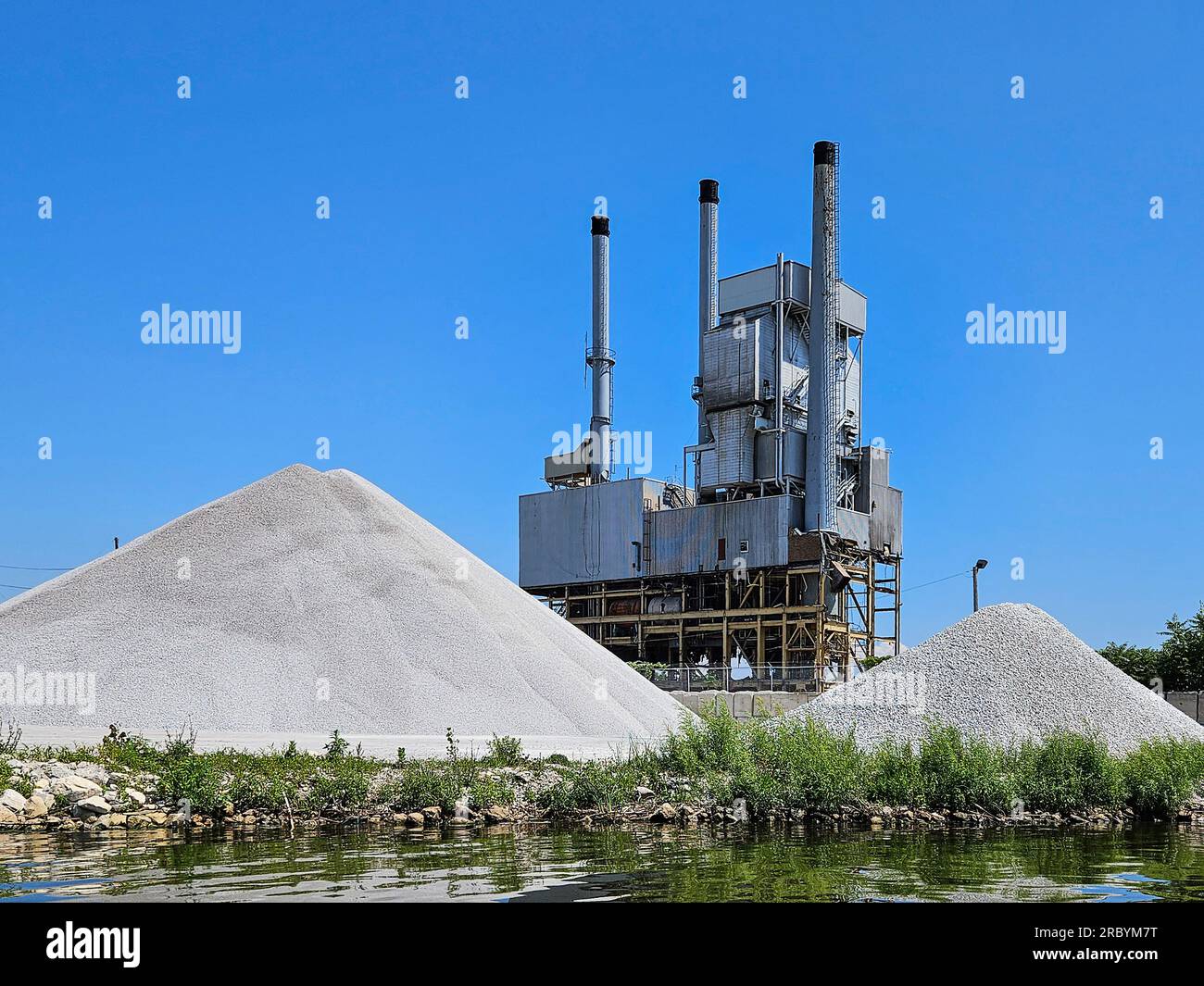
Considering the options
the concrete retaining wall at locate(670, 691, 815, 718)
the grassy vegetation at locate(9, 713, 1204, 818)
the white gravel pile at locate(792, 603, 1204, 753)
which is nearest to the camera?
the grassy vegetation at locate(9, 713, 1204, 818)

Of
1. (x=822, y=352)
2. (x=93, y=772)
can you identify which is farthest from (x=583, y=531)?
(x=93, y=772)

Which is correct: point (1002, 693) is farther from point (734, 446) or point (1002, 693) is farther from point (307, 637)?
point (734, 446)

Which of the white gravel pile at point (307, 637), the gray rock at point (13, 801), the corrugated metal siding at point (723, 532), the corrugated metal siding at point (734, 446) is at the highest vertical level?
the corrugated metal siding at point (734, 446)

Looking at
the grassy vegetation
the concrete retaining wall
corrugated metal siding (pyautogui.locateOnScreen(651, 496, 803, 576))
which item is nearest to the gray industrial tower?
corrugated metal siding (pyautogui.locateOnScreen(651, 496, 803, 576))

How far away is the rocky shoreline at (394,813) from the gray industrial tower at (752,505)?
31.1 m

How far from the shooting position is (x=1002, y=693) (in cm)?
2275

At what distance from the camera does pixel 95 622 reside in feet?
82.3

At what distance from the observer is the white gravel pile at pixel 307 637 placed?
73.6ft

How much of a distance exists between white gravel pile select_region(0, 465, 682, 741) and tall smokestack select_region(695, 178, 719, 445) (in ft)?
88.3

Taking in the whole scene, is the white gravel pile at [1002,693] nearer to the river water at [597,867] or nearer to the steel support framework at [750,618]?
the river water at [597,867]

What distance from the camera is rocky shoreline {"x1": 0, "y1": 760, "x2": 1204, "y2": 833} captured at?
13.3 meters

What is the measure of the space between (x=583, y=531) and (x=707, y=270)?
15.5 meters

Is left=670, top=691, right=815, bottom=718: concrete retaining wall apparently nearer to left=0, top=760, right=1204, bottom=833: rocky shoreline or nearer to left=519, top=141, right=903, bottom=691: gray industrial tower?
left=519, top=141, right=903, bottom=691: gray industrial tower

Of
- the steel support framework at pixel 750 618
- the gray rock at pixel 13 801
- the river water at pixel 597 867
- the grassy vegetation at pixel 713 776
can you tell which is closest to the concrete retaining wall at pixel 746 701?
the steel support framework at pixel 750 618
